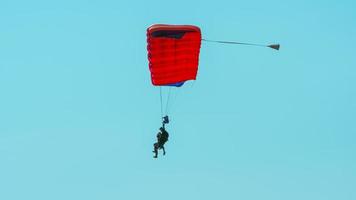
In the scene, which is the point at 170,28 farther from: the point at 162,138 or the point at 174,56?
the point at 162,138

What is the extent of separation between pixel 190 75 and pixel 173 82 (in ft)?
2.95

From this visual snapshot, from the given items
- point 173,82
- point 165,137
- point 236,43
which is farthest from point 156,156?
point 236,43

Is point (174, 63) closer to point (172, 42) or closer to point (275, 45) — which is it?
point (172, 42)

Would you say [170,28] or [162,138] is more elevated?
[170,28]

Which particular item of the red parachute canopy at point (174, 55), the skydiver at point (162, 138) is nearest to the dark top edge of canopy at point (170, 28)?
the red parachute canopy at point (174, 55)

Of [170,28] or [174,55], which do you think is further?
[174,55]

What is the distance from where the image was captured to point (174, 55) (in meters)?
33.8

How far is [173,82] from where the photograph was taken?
111ft

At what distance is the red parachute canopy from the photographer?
33094 mm

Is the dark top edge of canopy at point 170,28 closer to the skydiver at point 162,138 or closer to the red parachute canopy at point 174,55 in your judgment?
the red parachute canopy at point 174,55

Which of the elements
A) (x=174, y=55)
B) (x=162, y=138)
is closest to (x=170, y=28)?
(x=174, y=55)

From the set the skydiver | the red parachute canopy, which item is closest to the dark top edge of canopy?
the red parachute canopy

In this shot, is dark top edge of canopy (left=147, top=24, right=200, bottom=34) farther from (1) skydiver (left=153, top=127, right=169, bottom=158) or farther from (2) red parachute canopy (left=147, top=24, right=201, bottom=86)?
(1) skydiver (left=153, top=127, right=169, bottom=158)

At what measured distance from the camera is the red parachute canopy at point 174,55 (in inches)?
1303
